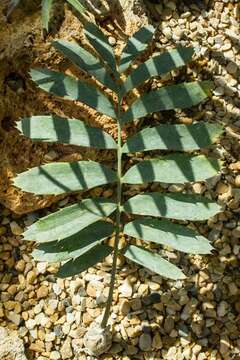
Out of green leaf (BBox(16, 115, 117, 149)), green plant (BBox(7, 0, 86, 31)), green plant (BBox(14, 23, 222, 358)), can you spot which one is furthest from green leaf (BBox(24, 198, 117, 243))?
green plant (BBox(7, 0, 86, 31))

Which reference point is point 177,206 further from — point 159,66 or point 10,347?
point 10,347

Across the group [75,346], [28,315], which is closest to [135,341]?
[75,346]

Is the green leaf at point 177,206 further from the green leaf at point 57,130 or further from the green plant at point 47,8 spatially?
the green plant at point 47,8

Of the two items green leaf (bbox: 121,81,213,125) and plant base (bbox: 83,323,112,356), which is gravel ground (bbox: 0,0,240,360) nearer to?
plant base (bbox: 83,323,112,356)

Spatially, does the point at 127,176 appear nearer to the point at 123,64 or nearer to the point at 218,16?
the point at 123,64

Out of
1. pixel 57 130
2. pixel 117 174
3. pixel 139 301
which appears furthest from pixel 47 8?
pixel 139 301

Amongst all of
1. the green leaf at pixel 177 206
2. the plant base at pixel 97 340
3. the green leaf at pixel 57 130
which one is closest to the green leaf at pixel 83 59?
the green leaf at pixel 57 130
